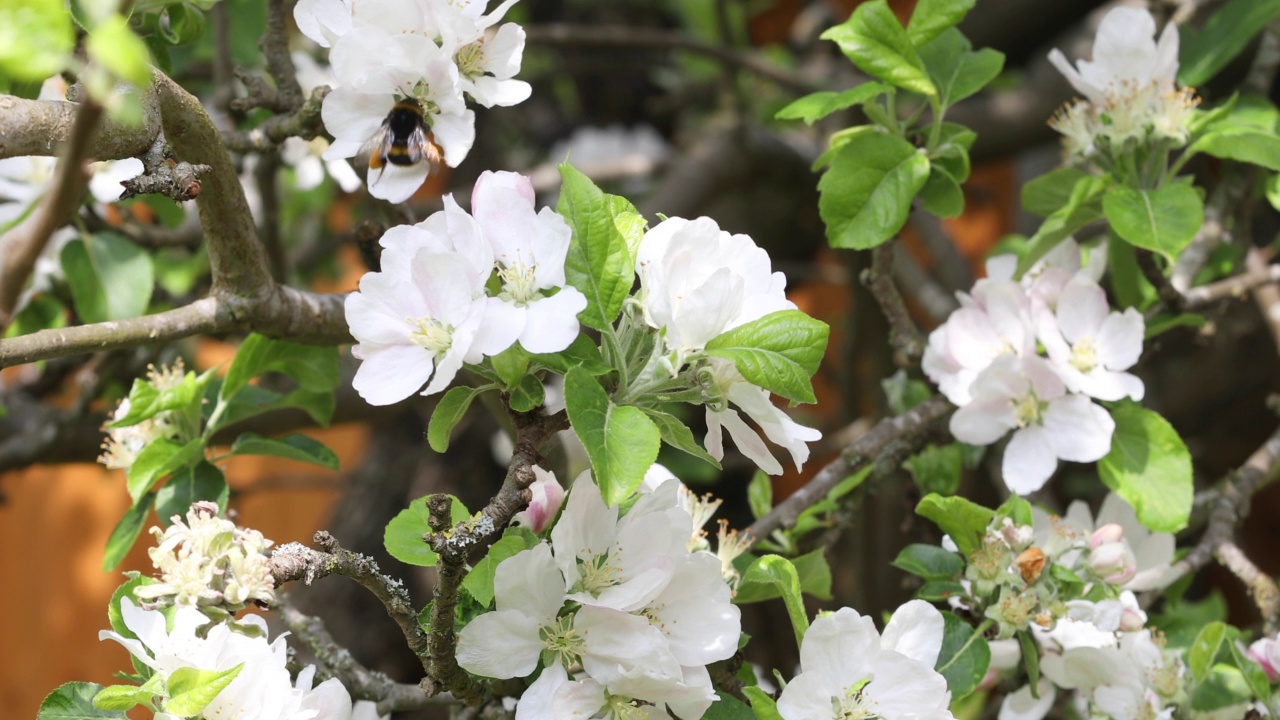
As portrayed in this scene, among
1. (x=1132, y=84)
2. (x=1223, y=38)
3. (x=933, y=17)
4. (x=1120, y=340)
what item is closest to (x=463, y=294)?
(x=933, y=17)

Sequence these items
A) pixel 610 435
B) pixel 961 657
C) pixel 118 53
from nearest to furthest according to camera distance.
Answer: pixel 118 53 < pixel 610 435 < pixel 961 657

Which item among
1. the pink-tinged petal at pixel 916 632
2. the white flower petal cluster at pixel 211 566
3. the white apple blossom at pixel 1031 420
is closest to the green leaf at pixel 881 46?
the white apple blossom at pixel 1031 420

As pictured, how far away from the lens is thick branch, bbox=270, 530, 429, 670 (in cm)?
74

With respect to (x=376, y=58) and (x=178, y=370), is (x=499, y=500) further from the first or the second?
(x=178, y=370)

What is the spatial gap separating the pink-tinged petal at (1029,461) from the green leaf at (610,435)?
1.90 feet

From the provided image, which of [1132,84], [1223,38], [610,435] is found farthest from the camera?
[1223,38]

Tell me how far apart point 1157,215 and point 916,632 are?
54cm

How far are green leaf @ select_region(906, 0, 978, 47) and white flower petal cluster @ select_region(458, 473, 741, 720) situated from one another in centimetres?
60

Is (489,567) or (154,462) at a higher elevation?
(489,567)

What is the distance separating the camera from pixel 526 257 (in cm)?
79

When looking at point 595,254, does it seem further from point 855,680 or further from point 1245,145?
point 1245,145

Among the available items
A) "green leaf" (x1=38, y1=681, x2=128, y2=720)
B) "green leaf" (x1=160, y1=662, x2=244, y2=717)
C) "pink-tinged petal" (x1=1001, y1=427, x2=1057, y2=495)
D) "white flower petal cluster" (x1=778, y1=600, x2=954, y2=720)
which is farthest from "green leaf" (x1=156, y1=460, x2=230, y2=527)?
"pink-tinged petal" (x1=1001, y1=427, x2=1057, y2=495)

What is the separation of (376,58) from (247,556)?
1.30 feet

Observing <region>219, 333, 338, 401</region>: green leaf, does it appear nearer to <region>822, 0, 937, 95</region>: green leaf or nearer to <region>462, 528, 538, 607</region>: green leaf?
<region>462, 528, 538, 607</region>: green leaf
